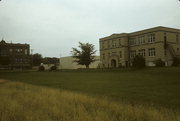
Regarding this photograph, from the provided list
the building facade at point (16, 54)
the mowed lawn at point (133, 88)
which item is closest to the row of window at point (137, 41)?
the mowed lawn at point (133, 88)

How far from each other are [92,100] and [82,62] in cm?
5228

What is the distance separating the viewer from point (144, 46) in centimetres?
5709

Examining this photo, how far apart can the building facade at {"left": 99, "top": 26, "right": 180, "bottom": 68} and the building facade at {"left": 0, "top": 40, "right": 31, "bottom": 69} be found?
37.6 meters

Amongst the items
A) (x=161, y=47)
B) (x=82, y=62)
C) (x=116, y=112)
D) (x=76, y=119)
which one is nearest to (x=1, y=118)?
(x=76, y=119)

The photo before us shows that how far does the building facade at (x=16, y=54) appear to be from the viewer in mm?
86875

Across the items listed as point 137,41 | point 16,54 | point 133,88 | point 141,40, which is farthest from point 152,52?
point 16,54

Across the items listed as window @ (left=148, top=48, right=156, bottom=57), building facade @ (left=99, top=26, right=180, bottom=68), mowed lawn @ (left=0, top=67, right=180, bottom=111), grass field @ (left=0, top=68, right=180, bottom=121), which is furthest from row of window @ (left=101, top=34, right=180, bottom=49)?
grass field @ (left=0, top=68, right=180, bottom=121)

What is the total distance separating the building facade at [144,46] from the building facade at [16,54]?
1480 inches

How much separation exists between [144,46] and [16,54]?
56365mm

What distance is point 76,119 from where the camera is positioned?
7699 millimetres

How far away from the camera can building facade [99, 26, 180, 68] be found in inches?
2069

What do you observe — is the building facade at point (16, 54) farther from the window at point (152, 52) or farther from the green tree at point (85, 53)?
the window at point (152, 52)

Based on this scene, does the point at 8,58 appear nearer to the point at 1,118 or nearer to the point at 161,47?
the point at 161,47

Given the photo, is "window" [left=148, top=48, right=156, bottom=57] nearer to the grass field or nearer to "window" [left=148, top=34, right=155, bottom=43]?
"window" [left=148, top=34, right=155, bottom=43]
